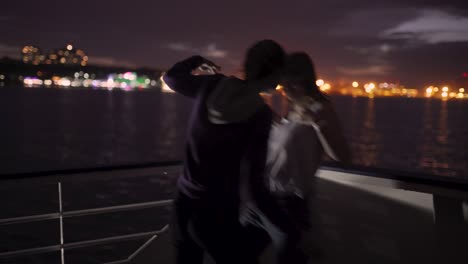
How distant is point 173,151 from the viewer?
46656 mm

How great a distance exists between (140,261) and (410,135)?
226ft

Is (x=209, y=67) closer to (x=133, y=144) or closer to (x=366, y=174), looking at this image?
(x=366, y=174)

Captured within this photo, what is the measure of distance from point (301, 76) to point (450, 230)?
1202 mm

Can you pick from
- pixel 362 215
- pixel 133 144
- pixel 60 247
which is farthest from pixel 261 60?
pixel 133 144

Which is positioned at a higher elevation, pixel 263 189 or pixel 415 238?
pixel 263 189

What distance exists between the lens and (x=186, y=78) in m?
1.46

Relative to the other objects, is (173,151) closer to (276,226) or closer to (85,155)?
(85,155)

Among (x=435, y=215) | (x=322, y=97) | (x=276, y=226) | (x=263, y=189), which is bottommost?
(x=435, y=215)

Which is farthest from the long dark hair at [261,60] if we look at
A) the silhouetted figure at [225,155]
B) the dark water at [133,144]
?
the dark water at [133,144]

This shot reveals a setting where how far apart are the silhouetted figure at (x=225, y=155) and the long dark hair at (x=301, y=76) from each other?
0.36 metres

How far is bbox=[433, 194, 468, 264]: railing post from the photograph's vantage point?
2186mm

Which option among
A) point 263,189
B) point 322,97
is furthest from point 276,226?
point 322,97

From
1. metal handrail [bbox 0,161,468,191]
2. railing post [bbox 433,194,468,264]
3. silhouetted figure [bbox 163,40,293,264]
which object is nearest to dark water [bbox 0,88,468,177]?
metal handrail [bbox 0,161,468,191]

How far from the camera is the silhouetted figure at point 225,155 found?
126cm
